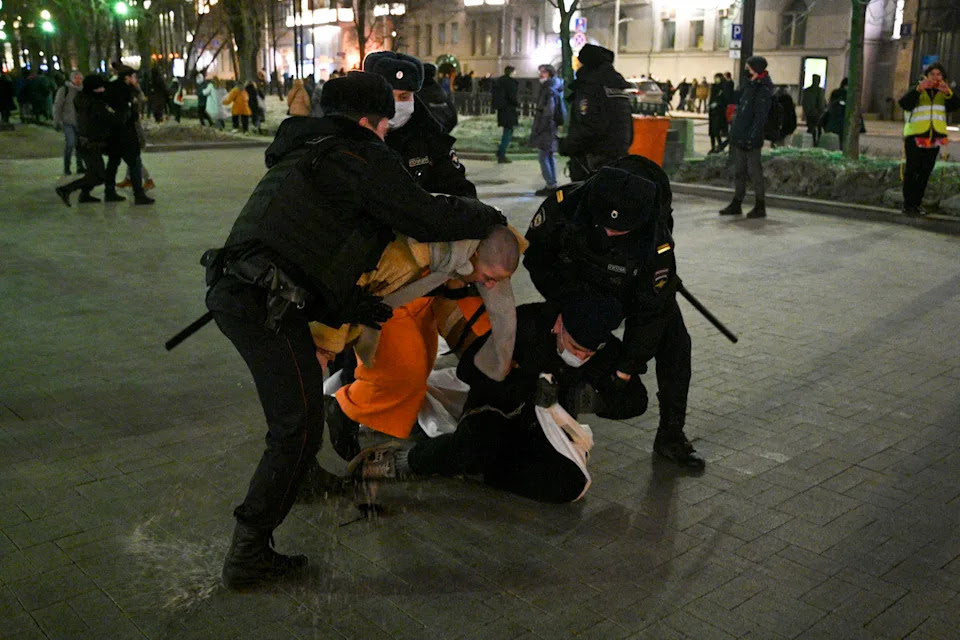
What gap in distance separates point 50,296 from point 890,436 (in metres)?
6.13

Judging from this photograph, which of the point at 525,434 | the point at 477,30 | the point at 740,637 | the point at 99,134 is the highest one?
the point at 477,30

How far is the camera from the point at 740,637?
3270 mm

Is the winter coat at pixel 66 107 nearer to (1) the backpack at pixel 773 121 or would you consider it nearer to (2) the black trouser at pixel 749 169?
(2) the black trouser at pixel 749 169

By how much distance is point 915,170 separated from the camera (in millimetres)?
11523

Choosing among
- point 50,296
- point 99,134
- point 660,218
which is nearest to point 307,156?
point 660,218

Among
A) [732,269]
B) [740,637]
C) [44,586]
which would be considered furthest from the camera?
[732,269]

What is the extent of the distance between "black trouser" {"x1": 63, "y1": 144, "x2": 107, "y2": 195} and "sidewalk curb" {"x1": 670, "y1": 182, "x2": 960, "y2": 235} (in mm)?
7937

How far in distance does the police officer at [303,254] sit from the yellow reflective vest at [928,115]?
913 centimetres

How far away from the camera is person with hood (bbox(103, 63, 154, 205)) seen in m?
12.4

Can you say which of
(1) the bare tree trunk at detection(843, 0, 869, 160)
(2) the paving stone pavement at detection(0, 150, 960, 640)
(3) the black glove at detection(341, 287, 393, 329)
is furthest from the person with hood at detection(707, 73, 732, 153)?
(3) the black glove at detection(341, 287, 393, 329)

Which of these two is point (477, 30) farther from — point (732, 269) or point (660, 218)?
point (660, 218)

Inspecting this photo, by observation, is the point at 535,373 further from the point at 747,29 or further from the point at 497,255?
the point at 747,29

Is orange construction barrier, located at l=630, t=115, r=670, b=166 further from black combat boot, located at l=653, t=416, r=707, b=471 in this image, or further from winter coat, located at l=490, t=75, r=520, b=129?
black combat boot, located at l=653, t=416, r=707, b=471

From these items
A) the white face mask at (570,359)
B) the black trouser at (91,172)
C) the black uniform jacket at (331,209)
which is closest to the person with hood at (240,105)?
the black trouser at (91,172)
